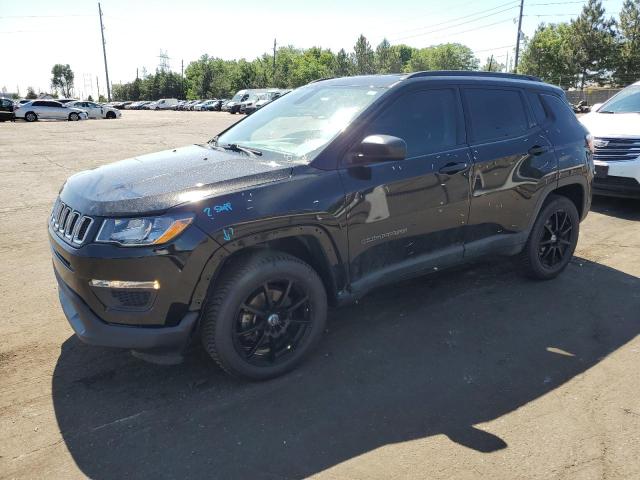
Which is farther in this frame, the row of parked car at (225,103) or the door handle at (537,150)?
the row of parked car at (225,103)

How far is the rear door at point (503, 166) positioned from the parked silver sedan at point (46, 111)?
37.4m

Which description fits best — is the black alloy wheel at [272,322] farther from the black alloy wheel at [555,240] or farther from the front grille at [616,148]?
the front grille at [616,148]

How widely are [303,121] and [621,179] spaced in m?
5.53

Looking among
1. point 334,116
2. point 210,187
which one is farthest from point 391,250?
point 210,187

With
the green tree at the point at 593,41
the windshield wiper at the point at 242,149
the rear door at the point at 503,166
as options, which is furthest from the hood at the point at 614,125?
the green tree at the point at 593,41

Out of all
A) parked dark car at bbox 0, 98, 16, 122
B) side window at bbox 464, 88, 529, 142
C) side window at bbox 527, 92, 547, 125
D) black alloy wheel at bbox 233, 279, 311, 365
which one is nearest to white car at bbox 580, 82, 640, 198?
side window at bbox 527, 92, 547, 125

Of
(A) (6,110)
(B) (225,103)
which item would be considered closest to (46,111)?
(A) (6,110)

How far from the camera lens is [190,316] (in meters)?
2.90

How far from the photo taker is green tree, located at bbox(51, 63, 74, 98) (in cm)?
13588

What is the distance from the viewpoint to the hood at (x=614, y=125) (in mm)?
7465

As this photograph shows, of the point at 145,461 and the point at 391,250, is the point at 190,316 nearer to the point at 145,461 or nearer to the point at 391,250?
the point at 145,461

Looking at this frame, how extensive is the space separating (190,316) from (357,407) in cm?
109

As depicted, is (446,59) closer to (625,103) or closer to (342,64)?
(342,64)

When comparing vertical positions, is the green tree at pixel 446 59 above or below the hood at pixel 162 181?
above
